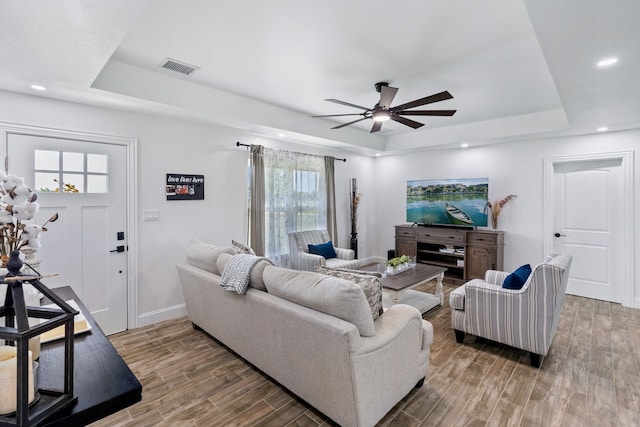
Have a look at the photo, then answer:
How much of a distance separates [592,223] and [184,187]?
5786 millimetres

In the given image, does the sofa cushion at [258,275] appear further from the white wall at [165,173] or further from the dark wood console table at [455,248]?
the dark wood console table at [455,248]

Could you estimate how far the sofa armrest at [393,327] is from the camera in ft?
5.98

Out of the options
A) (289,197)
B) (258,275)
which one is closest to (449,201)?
(289,197)

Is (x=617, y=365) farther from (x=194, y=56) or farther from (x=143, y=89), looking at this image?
(x=143, y=89)

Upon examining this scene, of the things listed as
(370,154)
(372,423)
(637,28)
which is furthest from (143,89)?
(370,154)

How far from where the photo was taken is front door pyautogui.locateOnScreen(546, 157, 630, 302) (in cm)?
434

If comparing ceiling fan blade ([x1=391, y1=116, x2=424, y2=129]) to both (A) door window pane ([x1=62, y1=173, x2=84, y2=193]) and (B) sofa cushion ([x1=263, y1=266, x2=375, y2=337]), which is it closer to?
(B) sofa cushion ([x1=263, y1=266, x2=375, y2=337])

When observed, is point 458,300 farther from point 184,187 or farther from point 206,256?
point 184,187

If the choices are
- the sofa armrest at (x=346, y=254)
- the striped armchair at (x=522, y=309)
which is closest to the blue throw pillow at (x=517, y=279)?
the striped armchair at (x=522, y=309)

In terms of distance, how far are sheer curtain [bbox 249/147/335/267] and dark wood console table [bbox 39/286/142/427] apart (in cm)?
323

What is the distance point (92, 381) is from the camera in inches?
42.8

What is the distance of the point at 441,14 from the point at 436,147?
378 centimetres

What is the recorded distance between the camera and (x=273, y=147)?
4984 mm

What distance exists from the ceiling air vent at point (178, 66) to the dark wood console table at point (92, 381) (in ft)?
8.35
